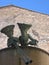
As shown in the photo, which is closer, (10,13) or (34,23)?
(34,23)

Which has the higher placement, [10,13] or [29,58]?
[10,13]

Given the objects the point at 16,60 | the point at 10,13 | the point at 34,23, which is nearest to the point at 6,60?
the point at 16,60

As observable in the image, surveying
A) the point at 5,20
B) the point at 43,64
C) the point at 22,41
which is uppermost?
the point at 5,20

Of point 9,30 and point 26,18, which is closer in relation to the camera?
point 9,30

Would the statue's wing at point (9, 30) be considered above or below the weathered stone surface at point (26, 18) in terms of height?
below

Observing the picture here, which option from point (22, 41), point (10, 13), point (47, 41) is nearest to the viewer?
point (22, 41)

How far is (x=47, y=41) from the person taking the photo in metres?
2.63

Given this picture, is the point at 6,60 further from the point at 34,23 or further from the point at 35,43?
the point at 34,23

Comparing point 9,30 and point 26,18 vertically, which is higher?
point 26,18

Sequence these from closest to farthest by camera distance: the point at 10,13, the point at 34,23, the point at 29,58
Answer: the point at 29,58, the point at 34,23, the point at 10,13

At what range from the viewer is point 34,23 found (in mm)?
2945

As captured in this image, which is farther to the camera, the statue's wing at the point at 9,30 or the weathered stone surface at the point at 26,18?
the weathered stone surface at the point at 26,18

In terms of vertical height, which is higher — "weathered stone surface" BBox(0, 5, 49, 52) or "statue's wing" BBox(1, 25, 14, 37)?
"weathered stone surface" BBox(0, 5, 49, 52)

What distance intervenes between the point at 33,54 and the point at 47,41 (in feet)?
3.56
